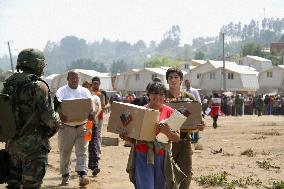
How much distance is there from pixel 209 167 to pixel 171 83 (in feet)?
16.3

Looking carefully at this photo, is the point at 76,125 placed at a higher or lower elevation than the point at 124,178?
higher

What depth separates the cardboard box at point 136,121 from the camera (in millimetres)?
6172

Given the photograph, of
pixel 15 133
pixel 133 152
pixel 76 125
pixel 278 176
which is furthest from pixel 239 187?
pixel 15 133

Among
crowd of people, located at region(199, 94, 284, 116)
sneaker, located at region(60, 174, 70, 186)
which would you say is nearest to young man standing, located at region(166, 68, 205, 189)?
sneaker, located at region(60, 174, 70, 186)

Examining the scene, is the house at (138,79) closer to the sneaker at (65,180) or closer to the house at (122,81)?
the house at (122,81)

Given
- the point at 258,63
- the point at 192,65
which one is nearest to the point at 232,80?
the point at 258,63

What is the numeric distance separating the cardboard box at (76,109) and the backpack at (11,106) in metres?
2.99

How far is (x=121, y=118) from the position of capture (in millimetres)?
6441

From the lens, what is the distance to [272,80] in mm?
77500

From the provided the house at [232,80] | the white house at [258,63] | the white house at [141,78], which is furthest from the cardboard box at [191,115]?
the white house at [258,63]

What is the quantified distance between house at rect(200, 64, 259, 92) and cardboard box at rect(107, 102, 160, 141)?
6660 cm

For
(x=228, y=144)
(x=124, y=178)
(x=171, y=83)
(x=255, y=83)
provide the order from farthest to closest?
1. (x=255, y=83)
2. (x=228, y=144)
3. (x=124, y=178)
4. (x=171, y=83)

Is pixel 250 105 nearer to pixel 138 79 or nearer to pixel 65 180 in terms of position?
pixel 65 180

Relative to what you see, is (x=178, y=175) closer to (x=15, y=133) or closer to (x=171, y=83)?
(x=171, y=83)
